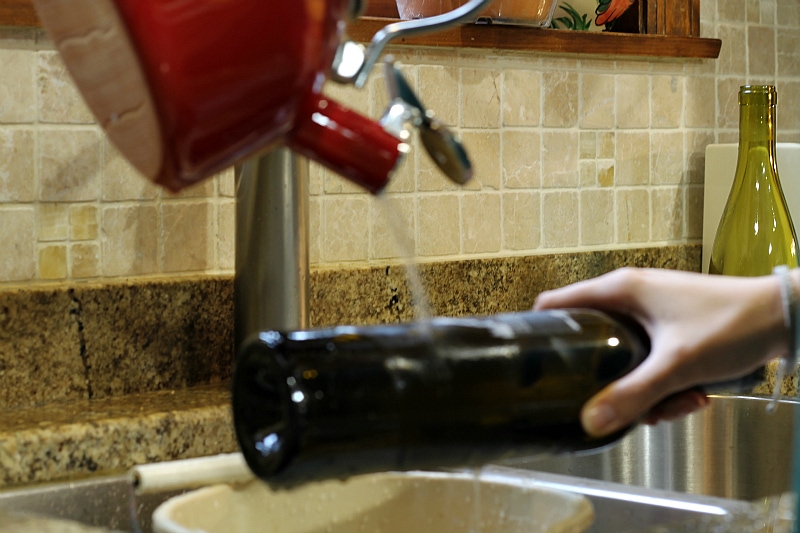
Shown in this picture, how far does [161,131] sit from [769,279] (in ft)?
1.31

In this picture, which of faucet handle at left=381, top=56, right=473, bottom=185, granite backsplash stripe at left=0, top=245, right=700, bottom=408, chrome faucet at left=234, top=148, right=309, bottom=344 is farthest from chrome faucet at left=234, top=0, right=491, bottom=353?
faucet handle at left=381, top=56, right=473, bottom=185

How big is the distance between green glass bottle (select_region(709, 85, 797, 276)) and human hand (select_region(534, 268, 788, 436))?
0.79m

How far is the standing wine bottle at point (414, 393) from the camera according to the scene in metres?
0.54

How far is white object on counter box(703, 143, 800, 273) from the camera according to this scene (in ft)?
4.96

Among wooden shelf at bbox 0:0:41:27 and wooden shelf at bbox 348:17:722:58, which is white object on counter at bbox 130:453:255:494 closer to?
wooden shelf at bbox 0:0:41:27

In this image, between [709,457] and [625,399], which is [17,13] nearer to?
[625,399]

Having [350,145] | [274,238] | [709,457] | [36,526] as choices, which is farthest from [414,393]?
[709,457]

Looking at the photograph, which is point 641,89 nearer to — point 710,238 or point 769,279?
point 710,238

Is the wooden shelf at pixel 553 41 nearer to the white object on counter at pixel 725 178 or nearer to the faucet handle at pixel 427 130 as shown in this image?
the white object on counter at pixel 725 178

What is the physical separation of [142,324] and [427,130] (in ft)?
1.81

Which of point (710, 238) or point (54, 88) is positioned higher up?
point (54, 88)

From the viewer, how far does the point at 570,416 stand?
604 mm

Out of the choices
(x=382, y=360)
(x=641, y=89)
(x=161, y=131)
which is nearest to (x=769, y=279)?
(x=382, y=360)

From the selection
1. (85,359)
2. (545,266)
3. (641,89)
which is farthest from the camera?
(641,89)
